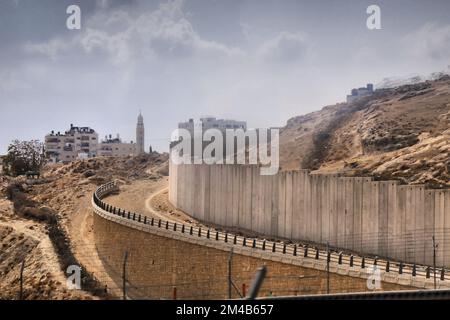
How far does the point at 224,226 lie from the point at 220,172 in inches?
151

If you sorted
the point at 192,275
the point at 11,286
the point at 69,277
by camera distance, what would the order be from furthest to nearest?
the point at 11,286 < the point at 69,277 < the point at 192,275

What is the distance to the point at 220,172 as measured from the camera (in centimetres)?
4172

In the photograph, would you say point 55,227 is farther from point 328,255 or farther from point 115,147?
point 115,147

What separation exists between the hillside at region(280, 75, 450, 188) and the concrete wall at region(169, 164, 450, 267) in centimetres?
338

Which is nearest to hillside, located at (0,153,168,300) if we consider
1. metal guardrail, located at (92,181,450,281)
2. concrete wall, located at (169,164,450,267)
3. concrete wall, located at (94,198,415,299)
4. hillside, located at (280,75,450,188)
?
concrete wall, located at (94,198,415,299)

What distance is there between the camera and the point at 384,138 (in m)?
48.6

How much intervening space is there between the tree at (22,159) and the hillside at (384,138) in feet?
147

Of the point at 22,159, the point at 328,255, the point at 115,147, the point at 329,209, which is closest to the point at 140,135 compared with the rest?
the point at 115,147

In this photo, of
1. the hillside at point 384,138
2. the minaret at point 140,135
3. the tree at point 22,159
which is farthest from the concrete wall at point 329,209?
the minaret at point 140,135

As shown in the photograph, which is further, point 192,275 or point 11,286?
point 11,286

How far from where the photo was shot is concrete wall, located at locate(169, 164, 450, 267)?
1154 inches

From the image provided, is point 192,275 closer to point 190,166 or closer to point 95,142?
point 190,166

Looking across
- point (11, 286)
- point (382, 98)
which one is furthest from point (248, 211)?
point (382, 98)

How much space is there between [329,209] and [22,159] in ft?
236
